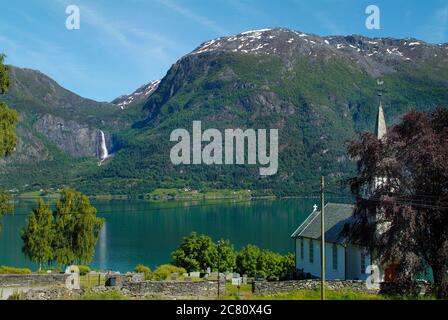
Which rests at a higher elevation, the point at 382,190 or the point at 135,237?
the point at 382,190

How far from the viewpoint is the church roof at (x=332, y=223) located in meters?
40.5

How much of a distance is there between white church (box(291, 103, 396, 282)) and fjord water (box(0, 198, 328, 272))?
3396 cm

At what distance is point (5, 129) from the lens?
99.8 feet

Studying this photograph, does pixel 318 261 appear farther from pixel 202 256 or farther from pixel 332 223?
pixel 202 256

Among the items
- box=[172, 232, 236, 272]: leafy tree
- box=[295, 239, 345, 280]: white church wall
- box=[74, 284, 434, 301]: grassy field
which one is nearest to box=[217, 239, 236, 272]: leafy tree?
box=[172, 232, 236, 272]: leafy tree

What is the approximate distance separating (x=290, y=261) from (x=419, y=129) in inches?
931

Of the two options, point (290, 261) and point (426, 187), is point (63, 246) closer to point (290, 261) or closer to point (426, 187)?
point (290, 261)

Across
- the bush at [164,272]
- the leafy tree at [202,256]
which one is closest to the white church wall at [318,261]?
the leafy tree at [202,256]

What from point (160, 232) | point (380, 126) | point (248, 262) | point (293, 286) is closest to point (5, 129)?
point (293, 286)

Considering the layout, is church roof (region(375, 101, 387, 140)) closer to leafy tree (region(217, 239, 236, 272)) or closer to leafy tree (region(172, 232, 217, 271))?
leafy tree (region(217, 239, 236, 272))

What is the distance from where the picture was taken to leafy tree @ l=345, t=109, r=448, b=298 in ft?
97.0
